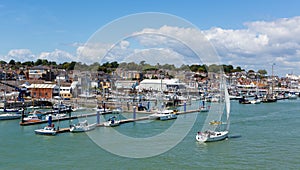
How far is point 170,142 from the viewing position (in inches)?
353

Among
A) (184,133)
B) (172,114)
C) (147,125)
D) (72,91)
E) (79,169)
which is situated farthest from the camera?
(72,91)

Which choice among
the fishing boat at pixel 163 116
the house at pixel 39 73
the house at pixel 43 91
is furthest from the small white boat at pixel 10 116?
the house at pixel 39 73

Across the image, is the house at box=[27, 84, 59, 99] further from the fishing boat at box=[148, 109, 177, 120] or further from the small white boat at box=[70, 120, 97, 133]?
the small white boat at box=[70, 120, 97, 133]

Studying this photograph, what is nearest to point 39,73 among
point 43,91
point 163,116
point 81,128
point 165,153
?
point 43,91

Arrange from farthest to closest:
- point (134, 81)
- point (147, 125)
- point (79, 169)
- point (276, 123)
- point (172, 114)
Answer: point (134, 81) → point (172, 114) → point (276, 123) → point (147, 125) → point (79, 169)

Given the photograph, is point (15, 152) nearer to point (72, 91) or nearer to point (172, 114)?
point (172, 114)

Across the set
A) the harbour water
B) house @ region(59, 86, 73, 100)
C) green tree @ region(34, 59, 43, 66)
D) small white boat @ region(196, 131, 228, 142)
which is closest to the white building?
house @ region(59, 86, 73, 100)

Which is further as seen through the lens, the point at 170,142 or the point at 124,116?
the point at 124,116

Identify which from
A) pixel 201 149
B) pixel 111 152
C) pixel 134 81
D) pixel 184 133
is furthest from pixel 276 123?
pixel 134 81

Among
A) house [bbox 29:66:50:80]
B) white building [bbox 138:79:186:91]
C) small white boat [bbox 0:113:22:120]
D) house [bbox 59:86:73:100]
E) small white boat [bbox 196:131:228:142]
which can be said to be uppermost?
house [bbox 29:66:50:80]

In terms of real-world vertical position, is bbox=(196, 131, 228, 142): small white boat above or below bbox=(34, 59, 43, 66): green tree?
below

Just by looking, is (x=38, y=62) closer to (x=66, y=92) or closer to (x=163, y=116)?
(x=66, y=92)

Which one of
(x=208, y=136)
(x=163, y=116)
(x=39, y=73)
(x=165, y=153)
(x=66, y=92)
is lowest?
(x=165, y=153)

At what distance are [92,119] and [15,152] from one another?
517cm
